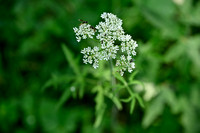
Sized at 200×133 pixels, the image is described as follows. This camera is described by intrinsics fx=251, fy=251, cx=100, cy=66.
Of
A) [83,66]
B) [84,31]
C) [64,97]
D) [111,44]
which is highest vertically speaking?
[83,66]

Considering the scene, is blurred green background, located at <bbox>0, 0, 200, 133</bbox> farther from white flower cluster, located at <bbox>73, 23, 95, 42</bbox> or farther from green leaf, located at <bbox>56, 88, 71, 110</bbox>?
white flower cluster, located at <bbox>73, 23, 95, 42</bbox>

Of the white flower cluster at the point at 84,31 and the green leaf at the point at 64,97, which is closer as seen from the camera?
the white flower cluster at the point at 84,31

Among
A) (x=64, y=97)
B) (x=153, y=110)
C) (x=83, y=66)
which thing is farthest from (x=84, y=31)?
(x=153, y=110)

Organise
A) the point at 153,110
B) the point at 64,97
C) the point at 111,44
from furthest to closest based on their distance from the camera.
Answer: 1. the point at 153,110
2. the point at 64,97
3. the point at 111,44

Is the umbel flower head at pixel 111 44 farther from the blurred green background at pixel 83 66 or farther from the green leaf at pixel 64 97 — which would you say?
the blurred green background at pixel 83 66

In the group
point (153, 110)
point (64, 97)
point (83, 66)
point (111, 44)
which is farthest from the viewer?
point (83, 66)

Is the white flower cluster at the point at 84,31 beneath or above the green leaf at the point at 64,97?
above

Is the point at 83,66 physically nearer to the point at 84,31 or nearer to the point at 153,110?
the point at 153,110

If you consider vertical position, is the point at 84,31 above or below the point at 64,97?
above

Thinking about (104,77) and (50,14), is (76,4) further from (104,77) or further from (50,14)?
(104,77)

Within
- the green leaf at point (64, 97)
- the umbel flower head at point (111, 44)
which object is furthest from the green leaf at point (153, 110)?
the umbel flower head at point (111, 44)
